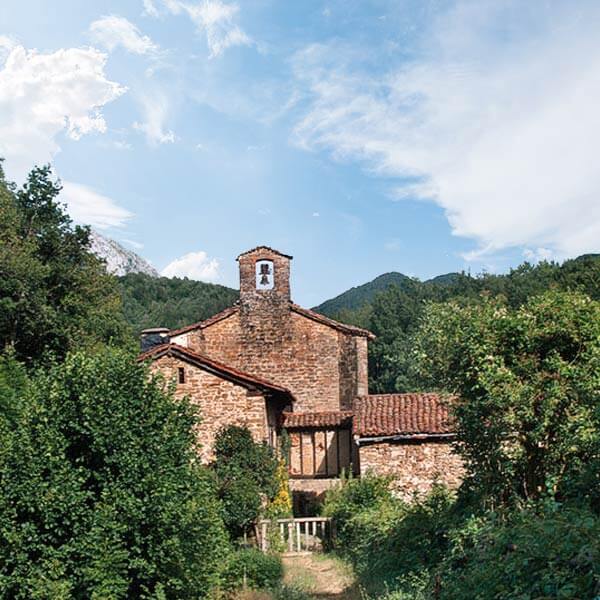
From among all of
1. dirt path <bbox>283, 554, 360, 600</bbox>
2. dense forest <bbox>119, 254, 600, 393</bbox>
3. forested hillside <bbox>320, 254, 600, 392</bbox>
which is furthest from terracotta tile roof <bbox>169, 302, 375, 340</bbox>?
dense forest <bbox>119, 254, 600, 393</bbox>

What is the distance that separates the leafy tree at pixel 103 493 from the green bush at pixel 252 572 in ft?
8.70

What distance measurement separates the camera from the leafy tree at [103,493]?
9195mm

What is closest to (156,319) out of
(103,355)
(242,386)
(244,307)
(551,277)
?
(551,277)

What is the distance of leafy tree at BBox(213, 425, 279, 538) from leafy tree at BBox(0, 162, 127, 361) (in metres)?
9.48

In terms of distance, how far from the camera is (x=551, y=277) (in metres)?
56.2

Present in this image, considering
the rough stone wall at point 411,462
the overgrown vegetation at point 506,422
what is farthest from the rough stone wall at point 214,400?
the overgrown vegetation at point 506,422

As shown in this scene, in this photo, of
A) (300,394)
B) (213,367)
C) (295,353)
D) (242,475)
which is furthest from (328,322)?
(242,475)

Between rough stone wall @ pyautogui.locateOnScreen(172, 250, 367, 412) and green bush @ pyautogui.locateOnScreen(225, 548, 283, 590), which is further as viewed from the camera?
rough stone wall @ pyautogui.locateOnScreen(172, 250, 367, 412)

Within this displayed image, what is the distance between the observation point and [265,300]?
25672 millimetres

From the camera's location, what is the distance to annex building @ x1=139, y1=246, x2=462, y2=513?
64.3 ft

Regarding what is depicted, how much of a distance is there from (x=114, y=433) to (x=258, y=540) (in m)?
8.68

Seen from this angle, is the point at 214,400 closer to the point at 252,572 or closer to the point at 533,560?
the point at 252,572

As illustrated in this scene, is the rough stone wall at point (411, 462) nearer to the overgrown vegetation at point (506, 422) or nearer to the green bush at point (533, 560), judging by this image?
the overgrown vegetation at point (506, 422)

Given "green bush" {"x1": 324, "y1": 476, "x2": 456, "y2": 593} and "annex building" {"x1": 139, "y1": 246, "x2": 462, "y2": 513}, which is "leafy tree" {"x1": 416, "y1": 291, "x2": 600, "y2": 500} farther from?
"annex building" {"x1": 139, "y1": 246, "x2": 462, "y2": 513}
